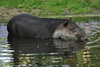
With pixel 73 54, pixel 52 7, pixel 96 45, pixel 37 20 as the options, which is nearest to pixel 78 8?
pixel 52 7

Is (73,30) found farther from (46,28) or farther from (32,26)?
(32,26)

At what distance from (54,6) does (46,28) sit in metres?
11.9

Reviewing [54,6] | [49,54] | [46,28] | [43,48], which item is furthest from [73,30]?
[54,6]

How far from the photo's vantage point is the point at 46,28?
8844 mm

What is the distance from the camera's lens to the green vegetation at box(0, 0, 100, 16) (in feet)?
64.0

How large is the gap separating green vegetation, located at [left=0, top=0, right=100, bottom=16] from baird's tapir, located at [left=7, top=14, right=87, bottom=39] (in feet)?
30.9

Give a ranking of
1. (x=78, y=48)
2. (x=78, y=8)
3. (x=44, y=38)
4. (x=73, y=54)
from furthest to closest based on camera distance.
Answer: (x=78, y=8)
(x=44, y=38)
(x=78, y=48)
(x=73, y=54)

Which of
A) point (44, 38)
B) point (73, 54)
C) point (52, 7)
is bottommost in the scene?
point (52, 7)

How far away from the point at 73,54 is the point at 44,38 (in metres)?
2.75

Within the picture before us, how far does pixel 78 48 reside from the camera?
696 centimetres

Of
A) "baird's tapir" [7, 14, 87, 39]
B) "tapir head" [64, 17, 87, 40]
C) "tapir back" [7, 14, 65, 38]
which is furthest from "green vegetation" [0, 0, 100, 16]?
"tapir head" [64, 17, 87, 40]

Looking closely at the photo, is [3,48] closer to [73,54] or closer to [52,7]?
[73,54]

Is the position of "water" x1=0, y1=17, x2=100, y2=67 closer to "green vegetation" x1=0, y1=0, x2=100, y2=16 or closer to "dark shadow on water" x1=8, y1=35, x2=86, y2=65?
"dark shadow on water" x1=8, y1=35, x2=86, y2=65

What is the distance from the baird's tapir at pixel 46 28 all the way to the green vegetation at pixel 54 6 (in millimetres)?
9420
